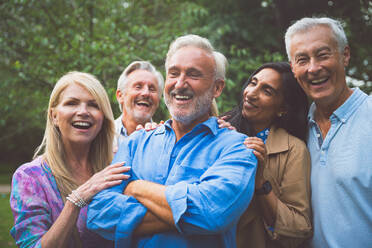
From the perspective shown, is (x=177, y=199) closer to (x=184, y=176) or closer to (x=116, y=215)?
(x=184, y=176)

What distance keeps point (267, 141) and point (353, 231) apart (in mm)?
829

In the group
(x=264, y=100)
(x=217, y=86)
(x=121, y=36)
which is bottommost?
(x=264, y=100)

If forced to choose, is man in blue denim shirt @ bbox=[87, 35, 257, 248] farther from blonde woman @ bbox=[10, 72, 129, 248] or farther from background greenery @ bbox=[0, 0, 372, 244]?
background greenery @ bbox=[0, 0, 372, 244]

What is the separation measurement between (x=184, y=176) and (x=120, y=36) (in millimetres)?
4009

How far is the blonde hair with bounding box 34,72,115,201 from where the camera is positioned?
94.7 inches

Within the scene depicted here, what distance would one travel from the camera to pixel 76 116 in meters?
2.48

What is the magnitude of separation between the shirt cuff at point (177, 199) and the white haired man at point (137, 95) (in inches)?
83.3

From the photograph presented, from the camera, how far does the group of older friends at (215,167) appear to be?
1821 millimetres

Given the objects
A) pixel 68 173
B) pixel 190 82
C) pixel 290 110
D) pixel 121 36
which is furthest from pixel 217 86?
pixel 121 36

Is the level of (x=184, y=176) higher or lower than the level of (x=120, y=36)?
lower

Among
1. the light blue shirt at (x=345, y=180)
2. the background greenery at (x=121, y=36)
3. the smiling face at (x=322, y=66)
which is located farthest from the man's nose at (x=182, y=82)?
the background greenery at (x=121, y=36)

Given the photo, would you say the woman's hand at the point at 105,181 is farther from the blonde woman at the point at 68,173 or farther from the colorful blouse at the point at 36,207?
the colorful blouse at the point at 36,207

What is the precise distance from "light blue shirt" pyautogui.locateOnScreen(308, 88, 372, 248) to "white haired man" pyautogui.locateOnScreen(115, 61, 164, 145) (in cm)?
219

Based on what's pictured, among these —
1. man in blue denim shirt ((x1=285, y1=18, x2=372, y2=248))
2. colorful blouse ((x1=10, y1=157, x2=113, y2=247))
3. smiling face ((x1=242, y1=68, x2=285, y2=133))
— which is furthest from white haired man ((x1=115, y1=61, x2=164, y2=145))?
man in blue denim shirt ((x1=285, y1=18, x2=372, y2=248))
